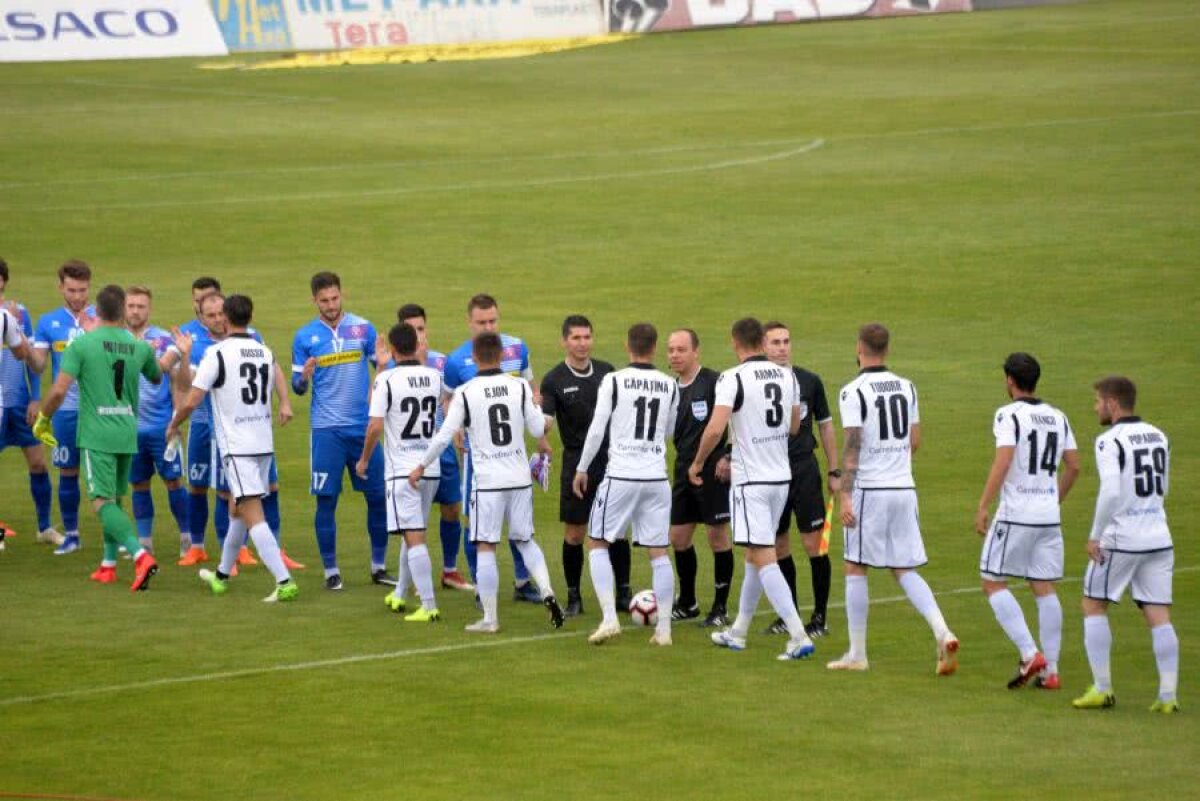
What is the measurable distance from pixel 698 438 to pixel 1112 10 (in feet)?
140

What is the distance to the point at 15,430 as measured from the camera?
714 inches

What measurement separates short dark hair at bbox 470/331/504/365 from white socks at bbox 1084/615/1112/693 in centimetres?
450

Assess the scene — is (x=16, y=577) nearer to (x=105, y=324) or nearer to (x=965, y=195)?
(x=105, y=324)

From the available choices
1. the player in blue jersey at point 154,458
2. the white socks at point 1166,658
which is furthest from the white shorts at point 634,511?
the player in blue jersey at point 154,458

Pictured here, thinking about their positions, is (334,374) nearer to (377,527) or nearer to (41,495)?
(377,527)

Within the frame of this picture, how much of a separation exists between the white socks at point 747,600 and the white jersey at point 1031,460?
5.79ft

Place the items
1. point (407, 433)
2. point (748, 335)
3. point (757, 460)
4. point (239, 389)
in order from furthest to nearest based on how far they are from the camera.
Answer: point (239, 389) < point (407, 433) < point (757, 460) < point (748, 335)

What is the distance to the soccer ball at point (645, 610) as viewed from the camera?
1479 centimetres

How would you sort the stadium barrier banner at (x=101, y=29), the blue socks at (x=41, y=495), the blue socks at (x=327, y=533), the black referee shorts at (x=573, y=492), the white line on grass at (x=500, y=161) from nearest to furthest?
the black referee shorts at (x=573, y=492)
the blue socks at (x=327, y=533)
the blue socks at (x=41, y=495)
the white line on grass at (x=500, y=161)
the stadium barrier banner at (x=101, y=29)

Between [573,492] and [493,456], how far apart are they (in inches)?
39.2

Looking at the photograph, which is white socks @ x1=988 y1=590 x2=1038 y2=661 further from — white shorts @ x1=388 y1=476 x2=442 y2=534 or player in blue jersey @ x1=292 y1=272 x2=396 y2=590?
player in blue jersey @ x1=292 y1=272 x2=396 y2=590

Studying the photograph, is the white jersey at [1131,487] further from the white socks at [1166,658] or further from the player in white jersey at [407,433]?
the player in white jersey at [407,433]

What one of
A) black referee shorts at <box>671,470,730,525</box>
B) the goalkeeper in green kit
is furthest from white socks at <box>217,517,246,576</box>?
black referee shorts at <box>671,470,730,525</box>

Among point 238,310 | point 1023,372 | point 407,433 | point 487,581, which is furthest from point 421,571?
point 1023,372
